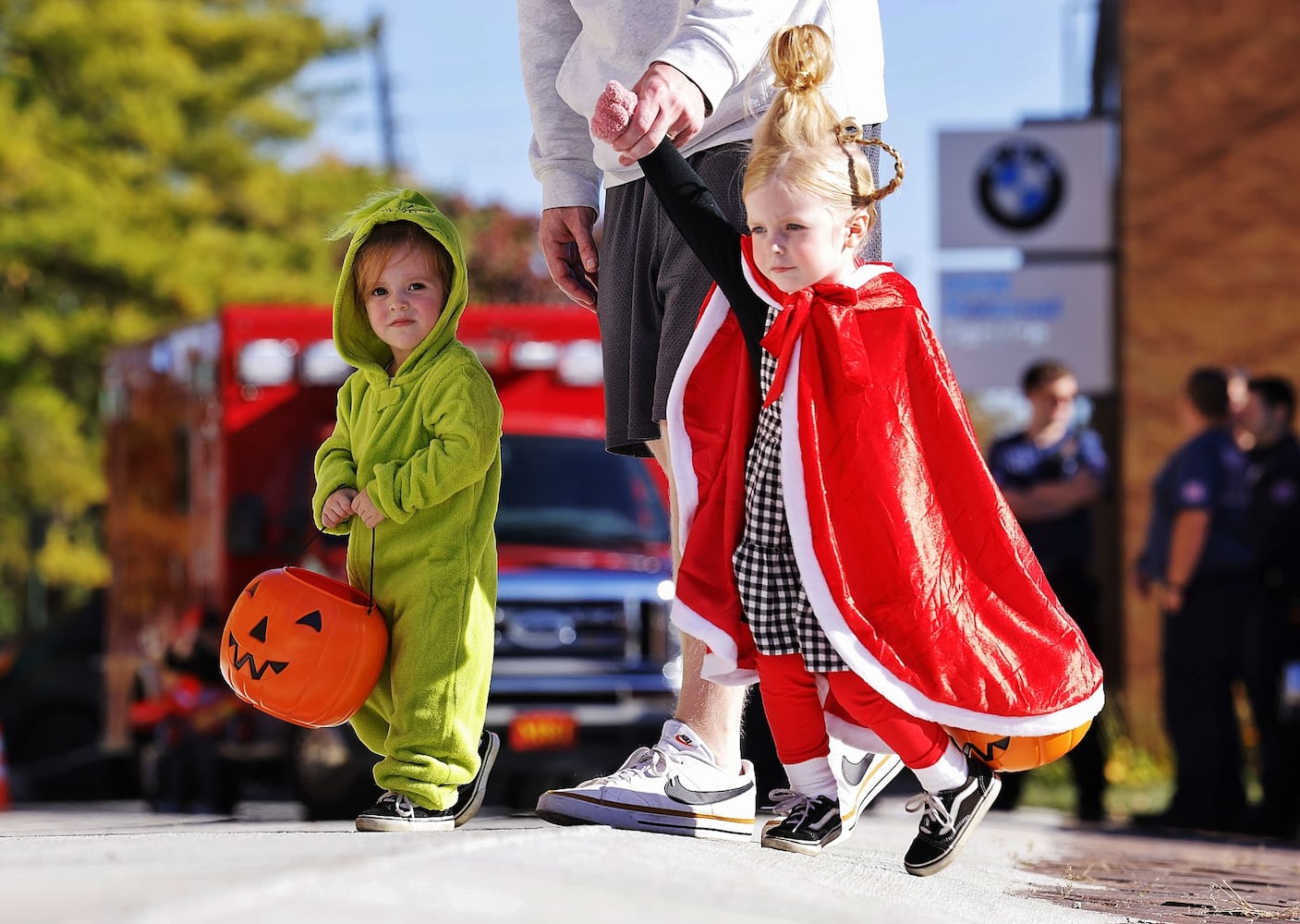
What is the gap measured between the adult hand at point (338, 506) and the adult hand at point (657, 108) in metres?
0.97

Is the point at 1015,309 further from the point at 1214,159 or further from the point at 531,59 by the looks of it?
the point at 531,59

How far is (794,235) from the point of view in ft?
11.7

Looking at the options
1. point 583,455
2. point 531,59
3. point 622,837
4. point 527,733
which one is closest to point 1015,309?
point 583,455

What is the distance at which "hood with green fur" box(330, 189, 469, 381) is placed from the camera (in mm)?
4062

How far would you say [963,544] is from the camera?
3533 mm

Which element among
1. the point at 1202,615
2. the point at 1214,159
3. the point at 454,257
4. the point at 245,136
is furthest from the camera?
the point at 245,136

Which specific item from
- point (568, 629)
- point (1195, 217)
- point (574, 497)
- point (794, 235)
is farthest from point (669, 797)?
point (1195, 217)

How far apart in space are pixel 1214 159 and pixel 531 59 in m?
10.4

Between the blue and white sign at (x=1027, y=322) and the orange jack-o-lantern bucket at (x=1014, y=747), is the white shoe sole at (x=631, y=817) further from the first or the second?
the blue and white sign at (x=1027, y=322)

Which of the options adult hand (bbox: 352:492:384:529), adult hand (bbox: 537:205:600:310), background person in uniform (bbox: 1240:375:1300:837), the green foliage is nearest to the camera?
adult hand (bbox: 352:492:384:529)

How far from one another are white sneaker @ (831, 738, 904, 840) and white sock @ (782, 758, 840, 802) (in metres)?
0.02

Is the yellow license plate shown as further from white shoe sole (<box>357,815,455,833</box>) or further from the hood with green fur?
white shoe sole (<box>357,815,455,833</box>)

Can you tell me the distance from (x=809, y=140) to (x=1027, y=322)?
10994 millimetres

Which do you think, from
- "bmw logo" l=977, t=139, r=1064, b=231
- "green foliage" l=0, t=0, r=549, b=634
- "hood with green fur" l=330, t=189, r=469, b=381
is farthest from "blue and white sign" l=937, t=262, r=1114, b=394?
"green foliage" l=0, t=0, r=549, b=634
